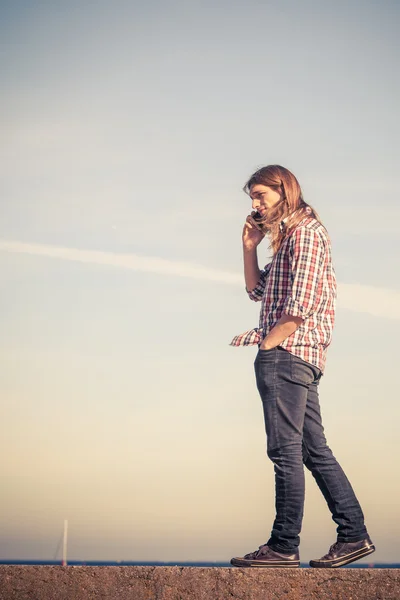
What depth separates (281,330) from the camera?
192 inches

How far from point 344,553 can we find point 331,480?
44cm

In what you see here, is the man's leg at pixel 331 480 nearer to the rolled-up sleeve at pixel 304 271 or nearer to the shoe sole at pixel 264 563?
the shoe sole at pixel 264 563

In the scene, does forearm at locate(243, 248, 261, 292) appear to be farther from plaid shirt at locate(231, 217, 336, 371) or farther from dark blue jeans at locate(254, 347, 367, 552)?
dark blue jeans at locate(254, 347, 367, 552)

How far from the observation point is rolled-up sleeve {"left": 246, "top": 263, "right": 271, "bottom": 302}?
5535mm

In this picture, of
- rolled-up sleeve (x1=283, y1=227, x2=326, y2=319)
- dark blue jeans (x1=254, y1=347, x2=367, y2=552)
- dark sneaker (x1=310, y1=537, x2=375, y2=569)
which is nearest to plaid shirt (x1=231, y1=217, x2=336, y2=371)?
rolled-up sleeve (x1=283, y1=227, x2=326, y2=319)

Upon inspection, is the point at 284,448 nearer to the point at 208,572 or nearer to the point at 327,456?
the point at 327,456

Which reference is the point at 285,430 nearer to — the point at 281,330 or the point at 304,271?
the point at 281,330

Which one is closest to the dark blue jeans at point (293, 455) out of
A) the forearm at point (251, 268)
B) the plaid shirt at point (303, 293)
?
the plaid shirt at point (303, 293)

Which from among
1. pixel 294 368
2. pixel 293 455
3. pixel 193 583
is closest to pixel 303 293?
pixel 294 368

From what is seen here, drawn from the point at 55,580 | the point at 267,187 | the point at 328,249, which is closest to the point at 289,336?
the point at 328,249

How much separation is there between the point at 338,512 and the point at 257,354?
1119 millimetres

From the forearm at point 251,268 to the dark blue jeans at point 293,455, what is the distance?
0.68 meters

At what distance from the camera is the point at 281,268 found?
16.9ft

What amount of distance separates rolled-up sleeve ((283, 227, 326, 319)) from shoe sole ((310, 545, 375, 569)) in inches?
58.3
